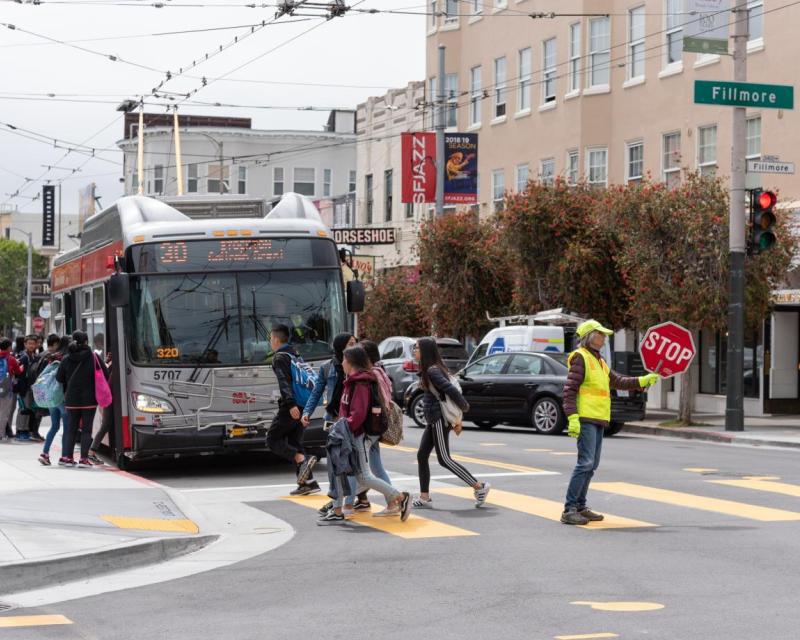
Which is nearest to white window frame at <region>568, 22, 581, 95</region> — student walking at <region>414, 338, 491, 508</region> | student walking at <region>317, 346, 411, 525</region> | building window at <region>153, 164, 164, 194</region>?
student walking at <region>414, 338, 491, 508</region>

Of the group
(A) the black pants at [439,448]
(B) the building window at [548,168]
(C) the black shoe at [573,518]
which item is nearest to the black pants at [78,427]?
(A) the black pants at [439,448]

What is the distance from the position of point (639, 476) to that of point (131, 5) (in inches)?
613

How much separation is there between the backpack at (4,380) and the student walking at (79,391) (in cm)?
506

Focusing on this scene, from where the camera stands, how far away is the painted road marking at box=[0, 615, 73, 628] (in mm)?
8547

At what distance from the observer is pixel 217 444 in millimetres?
17047

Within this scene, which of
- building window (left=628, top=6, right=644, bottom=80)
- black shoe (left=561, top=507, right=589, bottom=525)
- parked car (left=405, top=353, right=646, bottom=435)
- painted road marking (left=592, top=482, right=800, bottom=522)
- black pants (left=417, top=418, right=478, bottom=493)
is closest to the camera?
black shoe (left=561, top=507, right=589, bottom=525)

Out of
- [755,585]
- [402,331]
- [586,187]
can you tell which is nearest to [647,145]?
[586,187]

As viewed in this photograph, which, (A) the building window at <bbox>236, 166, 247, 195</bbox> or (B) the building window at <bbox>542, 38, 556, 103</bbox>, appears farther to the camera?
(A) the building window at <bbox>236, 166, 247, 195</bbox>

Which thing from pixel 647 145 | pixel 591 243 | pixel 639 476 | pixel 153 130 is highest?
pixel 153 130

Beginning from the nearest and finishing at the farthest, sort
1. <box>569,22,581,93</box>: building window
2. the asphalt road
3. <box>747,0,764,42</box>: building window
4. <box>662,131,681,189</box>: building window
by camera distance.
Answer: the asphalt road < <box>747,0,764,42</box>: building window < <box>662,131,681,189</box>: building window < <box>569,22,581,93</box>: building window

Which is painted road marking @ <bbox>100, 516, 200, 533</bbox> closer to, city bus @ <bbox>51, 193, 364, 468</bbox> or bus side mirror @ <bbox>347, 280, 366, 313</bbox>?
city bus @ <bbox>51, 193, 364, 468</bbox>

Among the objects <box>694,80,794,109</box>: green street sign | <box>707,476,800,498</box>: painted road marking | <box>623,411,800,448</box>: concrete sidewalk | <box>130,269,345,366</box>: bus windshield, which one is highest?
<box>694,80,794,109</box>: green street sign

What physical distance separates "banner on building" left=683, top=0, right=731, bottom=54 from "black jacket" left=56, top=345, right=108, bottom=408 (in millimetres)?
11804

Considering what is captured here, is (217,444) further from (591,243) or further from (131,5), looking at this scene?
(591,243)
